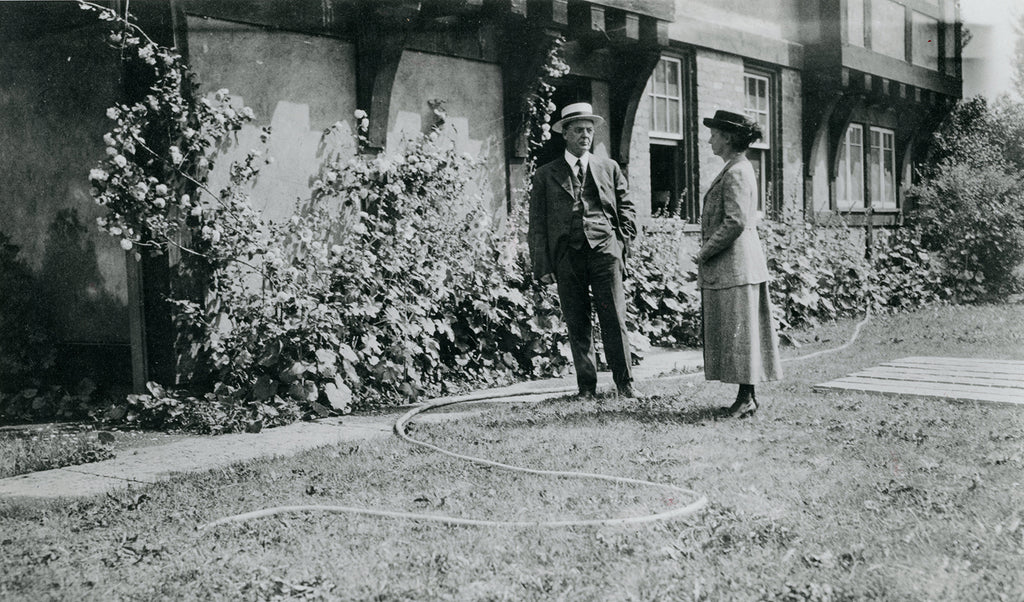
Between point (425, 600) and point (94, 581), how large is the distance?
47.3 inches

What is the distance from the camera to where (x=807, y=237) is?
14062mm

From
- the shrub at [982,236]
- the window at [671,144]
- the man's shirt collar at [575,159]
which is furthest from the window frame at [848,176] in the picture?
the man's shirt collar at [575,159]

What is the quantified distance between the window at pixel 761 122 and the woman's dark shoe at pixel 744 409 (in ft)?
27.7

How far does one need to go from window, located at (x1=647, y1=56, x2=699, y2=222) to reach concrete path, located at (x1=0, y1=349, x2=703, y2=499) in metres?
5.86

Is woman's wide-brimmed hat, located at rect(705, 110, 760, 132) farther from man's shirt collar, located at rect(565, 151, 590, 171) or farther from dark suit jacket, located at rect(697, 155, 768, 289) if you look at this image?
man's shirt collar, located at rect(565, 151, 590, 171)

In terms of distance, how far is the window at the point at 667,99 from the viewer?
12727 mm

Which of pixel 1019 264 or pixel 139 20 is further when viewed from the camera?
pixel 1019 264

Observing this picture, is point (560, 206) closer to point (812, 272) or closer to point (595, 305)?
point (595, 305)

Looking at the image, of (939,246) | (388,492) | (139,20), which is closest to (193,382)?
(139,20)

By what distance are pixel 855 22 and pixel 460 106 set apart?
397 inches

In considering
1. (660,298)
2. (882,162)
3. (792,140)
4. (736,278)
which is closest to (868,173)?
(882,162)

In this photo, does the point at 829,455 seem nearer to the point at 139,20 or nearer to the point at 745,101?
the point at 139,20

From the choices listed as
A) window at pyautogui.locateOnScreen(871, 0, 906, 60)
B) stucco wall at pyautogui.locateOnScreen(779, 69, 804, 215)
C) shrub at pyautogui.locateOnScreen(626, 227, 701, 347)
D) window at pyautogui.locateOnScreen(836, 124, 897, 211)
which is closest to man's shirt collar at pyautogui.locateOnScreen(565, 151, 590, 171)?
shrub at pyautogui.locateOnScreen(626, 227, 701, 347)

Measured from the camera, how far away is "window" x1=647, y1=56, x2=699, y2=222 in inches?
505
